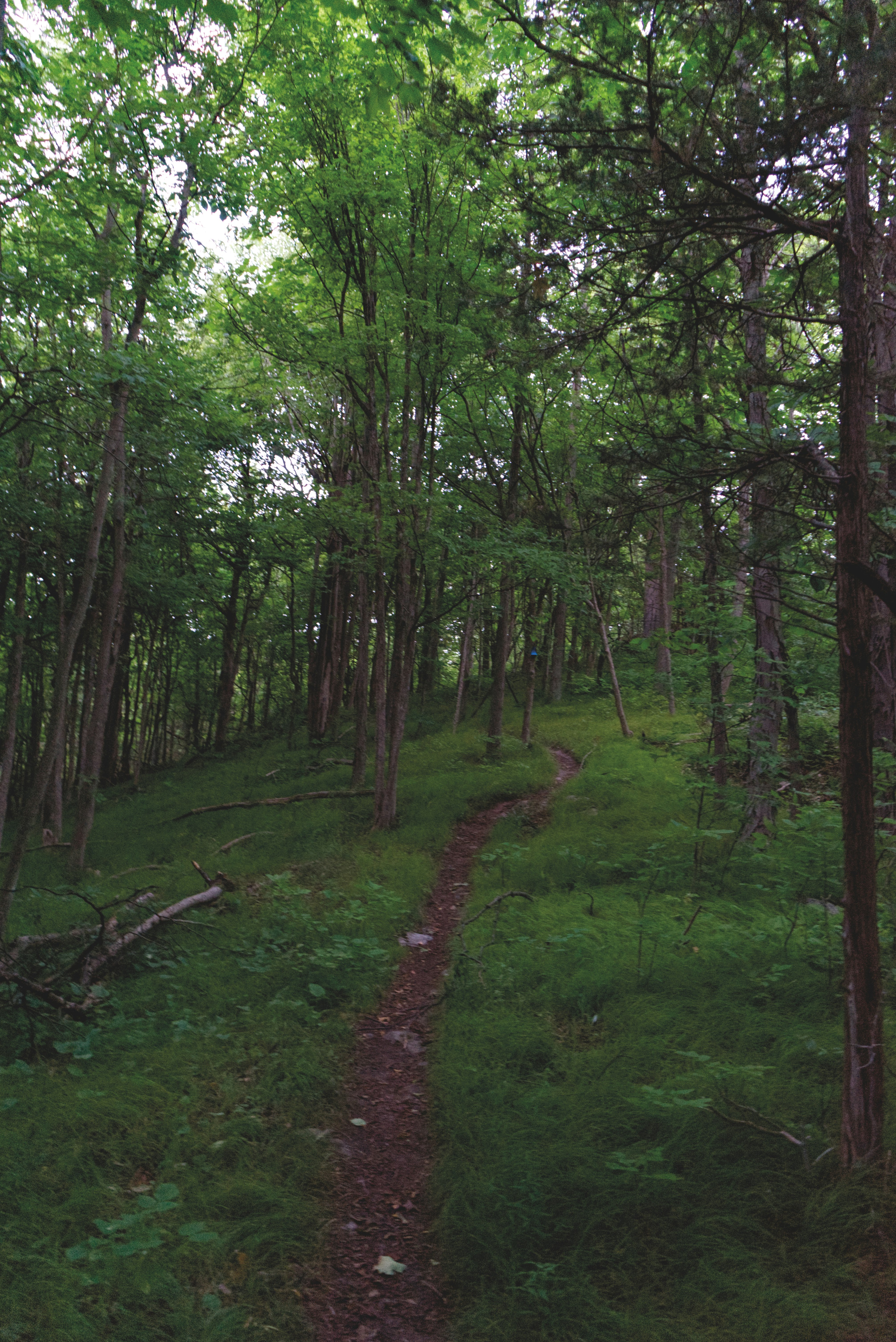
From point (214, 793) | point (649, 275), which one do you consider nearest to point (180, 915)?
point (649, 275)

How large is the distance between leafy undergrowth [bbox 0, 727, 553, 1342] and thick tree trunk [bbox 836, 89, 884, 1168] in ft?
9.54

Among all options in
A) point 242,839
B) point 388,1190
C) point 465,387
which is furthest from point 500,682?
point 388,1190

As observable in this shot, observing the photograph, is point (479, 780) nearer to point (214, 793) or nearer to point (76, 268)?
point (214, 793)

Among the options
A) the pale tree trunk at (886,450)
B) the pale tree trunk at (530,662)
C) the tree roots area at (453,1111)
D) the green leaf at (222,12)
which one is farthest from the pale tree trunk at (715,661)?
the pale tree trunk at (530,662)

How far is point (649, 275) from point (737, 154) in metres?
0.69

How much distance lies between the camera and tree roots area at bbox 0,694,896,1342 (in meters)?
3.27

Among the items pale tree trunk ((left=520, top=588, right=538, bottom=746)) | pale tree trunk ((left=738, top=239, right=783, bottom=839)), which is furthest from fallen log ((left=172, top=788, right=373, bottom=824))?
pale tree trunk ((left=738, top=239, right=783, bottom=839))

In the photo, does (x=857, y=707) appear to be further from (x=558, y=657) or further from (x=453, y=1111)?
(x=558, y=657)

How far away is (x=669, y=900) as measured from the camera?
7.70 metres

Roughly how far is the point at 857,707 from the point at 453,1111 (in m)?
3.65

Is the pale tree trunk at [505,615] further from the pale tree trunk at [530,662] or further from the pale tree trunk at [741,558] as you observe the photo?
the pale tree trunk at [741,558]

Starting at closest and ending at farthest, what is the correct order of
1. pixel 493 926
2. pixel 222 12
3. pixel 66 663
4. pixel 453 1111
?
pixel 222 12, pixel 453 1111, pixel 493 926, pixel 66 663

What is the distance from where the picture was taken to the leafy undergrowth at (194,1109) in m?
3.27

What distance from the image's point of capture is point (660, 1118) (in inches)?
165
